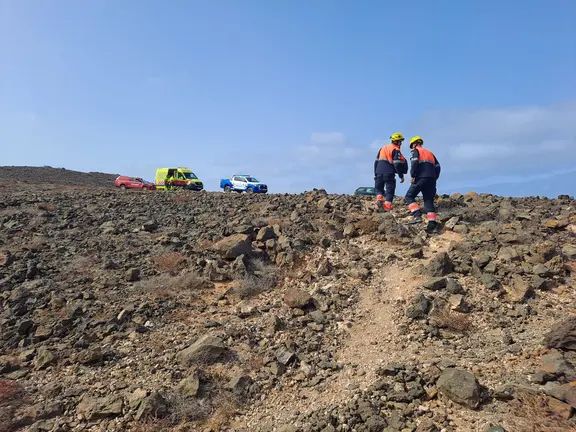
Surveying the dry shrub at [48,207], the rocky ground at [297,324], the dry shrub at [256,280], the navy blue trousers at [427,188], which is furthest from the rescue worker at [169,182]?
the navy blue trousers at [427,188]

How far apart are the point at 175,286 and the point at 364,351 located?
3794mm

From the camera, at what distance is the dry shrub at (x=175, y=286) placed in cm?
756

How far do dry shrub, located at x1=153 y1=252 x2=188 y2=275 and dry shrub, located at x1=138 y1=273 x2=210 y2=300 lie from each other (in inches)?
17.5

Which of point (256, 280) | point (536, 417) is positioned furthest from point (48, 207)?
point (536, 417)

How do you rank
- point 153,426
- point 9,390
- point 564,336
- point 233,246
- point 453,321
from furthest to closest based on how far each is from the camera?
point 233,246 < point 453,321 < point 9,390 < point 564,336 < point 153,426

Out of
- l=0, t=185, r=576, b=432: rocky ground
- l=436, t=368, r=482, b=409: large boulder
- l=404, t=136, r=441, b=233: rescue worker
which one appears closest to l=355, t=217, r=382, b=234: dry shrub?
l=0, t=185, r=576, b=432: rocky ground

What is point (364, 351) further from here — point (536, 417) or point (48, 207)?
point (48, 207)

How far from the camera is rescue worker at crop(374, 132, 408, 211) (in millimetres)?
10711

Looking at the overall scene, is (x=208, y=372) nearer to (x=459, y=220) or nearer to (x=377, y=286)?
(x=377, y=286)

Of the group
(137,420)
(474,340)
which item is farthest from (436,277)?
(137,420)

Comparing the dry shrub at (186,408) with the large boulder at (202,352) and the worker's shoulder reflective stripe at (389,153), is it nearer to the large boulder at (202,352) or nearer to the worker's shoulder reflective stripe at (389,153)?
the large boulder at (202,352)

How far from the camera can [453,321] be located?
20.2ft

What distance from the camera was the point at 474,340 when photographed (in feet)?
19.1

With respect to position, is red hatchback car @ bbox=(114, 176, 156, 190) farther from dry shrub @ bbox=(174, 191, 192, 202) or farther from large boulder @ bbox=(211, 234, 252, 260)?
large boulder @ bbox=(211, 234, 252, 260)
